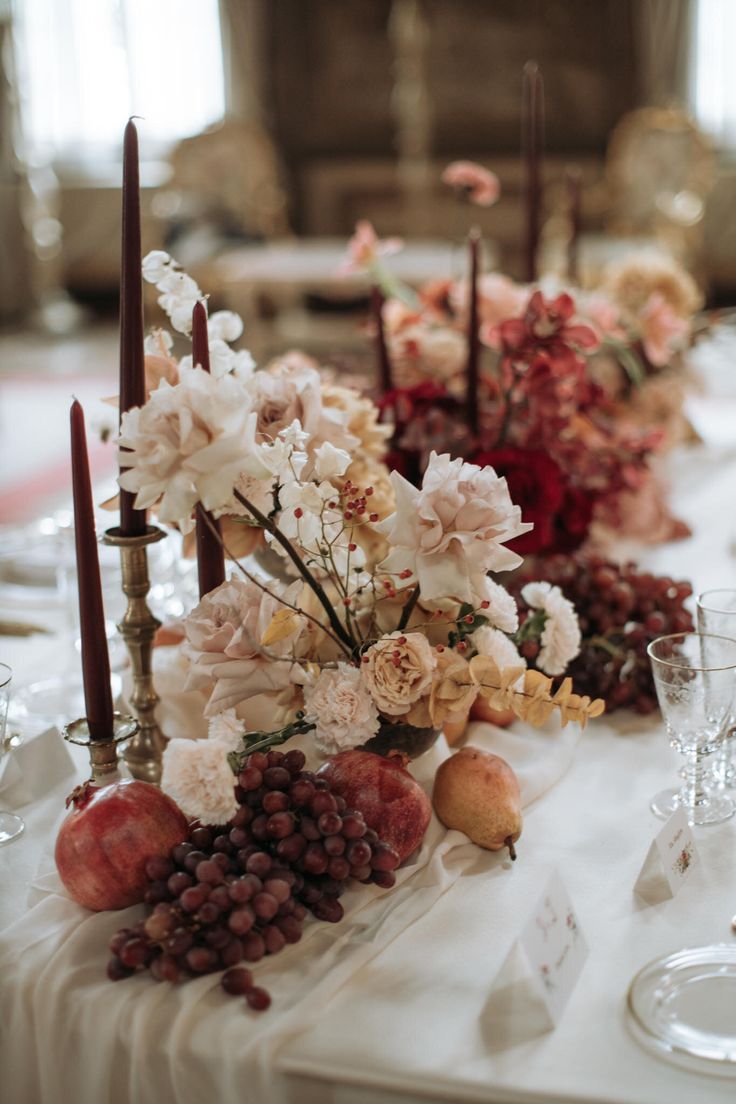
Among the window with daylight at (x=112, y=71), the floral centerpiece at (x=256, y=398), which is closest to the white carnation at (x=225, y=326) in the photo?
the floral centerpiece at (x=256, y=398)

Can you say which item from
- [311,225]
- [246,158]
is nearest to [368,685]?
[246,158]

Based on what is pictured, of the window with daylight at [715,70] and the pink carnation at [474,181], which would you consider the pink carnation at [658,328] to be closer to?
the pink carnation at [474,181]

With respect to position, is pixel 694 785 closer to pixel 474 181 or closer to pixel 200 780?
pixel 200 780

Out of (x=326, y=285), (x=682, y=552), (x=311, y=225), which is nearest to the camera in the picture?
(x=682, y=552)

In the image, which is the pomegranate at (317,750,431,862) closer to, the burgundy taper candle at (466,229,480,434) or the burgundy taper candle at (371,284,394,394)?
the burgundy taper candle at (466,229,480,434)

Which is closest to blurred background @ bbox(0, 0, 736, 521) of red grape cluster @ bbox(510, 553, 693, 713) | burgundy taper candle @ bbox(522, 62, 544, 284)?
burgundy taper candle @ bbox(522, 62, 544, 284)

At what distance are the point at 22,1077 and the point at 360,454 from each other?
0.64 metres

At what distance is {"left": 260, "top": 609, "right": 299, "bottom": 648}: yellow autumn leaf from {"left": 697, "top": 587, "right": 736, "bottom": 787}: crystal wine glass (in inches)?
15.8

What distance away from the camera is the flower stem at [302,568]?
0.87 m

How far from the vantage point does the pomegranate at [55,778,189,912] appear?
33.7 inches

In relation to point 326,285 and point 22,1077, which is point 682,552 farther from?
point 326,285

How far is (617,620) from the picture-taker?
129 centimetres

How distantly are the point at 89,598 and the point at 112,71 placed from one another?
757cm

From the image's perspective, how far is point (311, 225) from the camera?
7.30 meters
